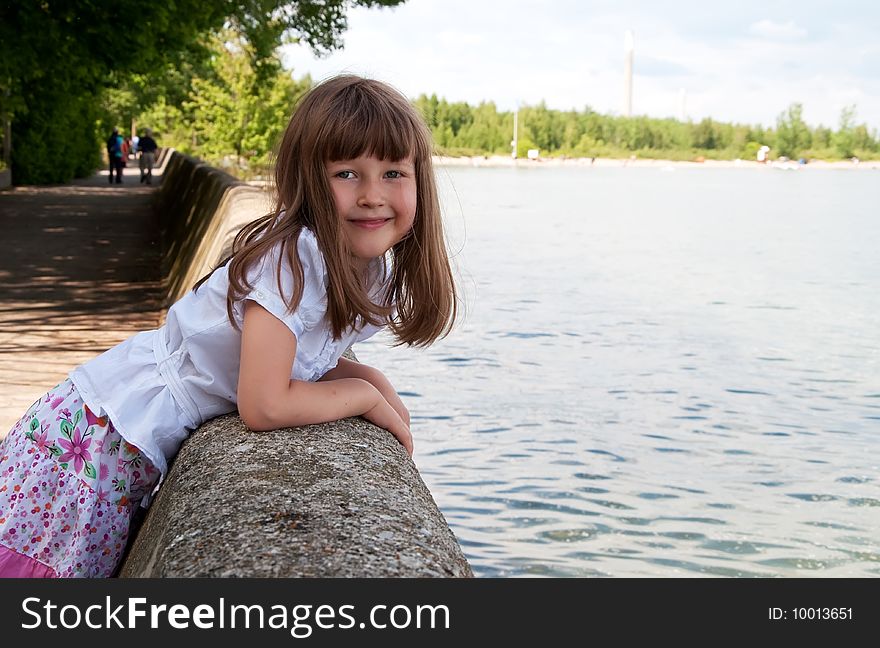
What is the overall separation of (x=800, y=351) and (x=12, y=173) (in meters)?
19.8

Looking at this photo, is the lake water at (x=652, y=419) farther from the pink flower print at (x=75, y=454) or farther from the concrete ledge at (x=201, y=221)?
the pink flower print at (x=75, y=454)

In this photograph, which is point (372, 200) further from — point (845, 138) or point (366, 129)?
point (845, 138)

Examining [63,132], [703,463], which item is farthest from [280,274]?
[63,132]

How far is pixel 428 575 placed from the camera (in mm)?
2084

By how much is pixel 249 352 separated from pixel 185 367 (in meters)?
0.34

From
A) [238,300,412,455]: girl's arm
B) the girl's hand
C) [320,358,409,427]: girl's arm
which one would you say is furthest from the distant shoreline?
[238,300,412,455]: girl's arm

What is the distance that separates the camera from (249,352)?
2.79 metres

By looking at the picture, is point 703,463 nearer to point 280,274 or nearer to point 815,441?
point 815,441

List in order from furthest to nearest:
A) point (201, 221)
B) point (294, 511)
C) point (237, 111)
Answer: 1. point (237, 111)
2. point (201, 221)
3. point (294, 511)

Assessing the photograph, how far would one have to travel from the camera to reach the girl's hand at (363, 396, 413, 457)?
3.21 meters

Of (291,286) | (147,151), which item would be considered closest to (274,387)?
(291,286)

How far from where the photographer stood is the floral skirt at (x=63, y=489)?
290cm

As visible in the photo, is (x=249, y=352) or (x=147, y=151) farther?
(x=147, y=151)

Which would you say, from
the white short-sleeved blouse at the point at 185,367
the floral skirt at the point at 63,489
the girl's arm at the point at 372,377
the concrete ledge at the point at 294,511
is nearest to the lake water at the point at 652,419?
the girl's arm at the point at 372,377
